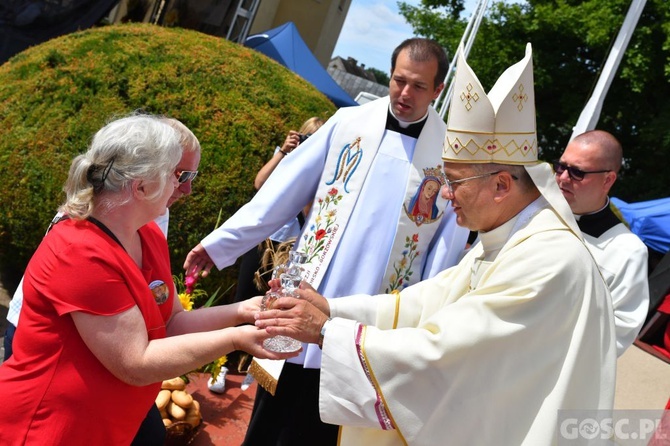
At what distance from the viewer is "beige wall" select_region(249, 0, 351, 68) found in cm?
1628

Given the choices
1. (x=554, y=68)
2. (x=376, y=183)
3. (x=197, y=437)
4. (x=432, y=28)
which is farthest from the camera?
(x=432, y=28)

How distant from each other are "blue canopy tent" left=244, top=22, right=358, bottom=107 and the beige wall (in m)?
2.86

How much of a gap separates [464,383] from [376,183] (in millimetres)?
1496

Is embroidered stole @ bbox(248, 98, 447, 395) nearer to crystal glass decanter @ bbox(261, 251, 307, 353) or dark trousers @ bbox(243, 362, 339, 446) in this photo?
dark trousers @ bbox(243, 362, 339, 446)

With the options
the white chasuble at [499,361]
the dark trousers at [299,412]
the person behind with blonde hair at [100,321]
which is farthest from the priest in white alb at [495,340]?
the dark trousers at [299,412]

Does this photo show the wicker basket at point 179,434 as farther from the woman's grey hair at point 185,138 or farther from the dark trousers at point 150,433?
the woman's grey hair at point 185,138

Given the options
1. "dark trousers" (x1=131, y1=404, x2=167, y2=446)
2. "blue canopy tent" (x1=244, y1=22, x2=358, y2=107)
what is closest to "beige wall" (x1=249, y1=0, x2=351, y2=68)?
"blue canopy tent" (x1=244, y1=22, x2=358, y2=107)

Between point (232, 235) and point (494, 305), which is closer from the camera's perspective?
point (494, 305)

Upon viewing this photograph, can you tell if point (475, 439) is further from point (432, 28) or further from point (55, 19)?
point (432, 28)

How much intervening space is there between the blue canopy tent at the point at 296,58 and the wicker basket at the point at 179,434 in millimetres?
8602

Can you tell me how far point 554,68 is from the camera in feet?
54.3

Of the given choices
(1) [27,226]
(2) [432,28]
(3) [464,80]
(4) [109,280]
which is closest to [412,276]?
(3) [464,80]

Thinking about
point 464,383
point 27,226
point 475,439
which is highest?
point 464,383

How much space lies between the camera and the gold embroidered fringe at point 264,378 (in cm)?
347
